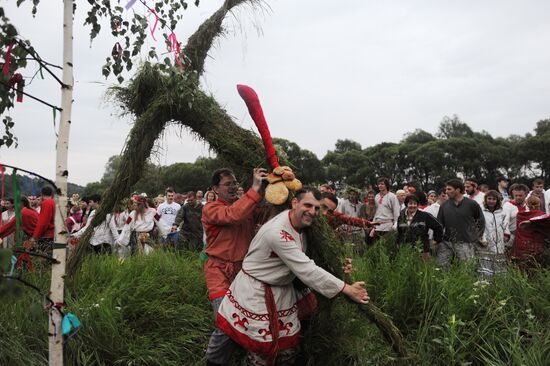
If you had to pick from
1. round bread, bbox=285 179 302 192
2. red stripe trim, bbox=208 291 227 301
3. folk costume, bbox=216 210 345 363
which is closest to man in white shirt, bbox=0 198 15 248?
red stripe trim, bbox=208 291 227 301

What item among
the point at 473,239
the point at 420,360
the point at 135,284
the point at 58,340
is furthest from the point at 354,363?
the point at 473,239

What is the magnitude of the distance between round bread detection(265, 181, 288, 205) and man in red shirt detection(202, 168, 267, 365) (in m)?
0.10

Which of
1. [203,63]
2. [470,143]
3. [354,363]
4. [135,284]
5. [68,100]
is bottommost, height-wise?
[354,363]

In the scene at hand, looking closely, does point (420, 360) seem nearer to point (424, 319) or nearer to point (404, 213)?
point (424, 319)

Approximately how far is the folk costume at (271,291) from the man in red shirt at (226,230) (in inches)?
10.5

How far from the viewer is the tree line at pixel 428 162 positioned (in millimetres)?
45094

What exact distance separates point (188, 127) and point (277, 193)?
1.76 m

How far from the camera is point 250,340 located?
3248mm

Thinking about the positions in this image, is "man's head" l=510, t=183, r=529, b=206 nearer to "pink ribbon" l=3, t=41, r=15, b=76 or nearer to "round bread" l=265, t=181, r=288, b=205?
"round bread" l=265, t=181, r=288, b=205

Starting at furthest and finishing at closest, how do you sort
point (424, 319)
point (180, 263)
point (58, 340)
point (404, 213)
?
point (404, 213) < point (180, 263) < point (424, 319) < point (58, 340)

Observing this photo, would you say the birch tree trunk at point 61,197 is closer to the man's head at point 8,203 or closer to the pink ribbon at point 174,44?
the pink ribbon at point 174,44

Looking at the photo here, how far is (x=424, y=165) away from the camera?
2036 inches

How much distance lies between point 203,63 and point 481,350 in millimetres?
3915

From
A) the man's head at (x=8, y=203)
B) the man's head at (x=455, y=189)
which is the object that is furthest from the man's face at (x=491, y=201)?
the man's head at (x=8, y=203)
